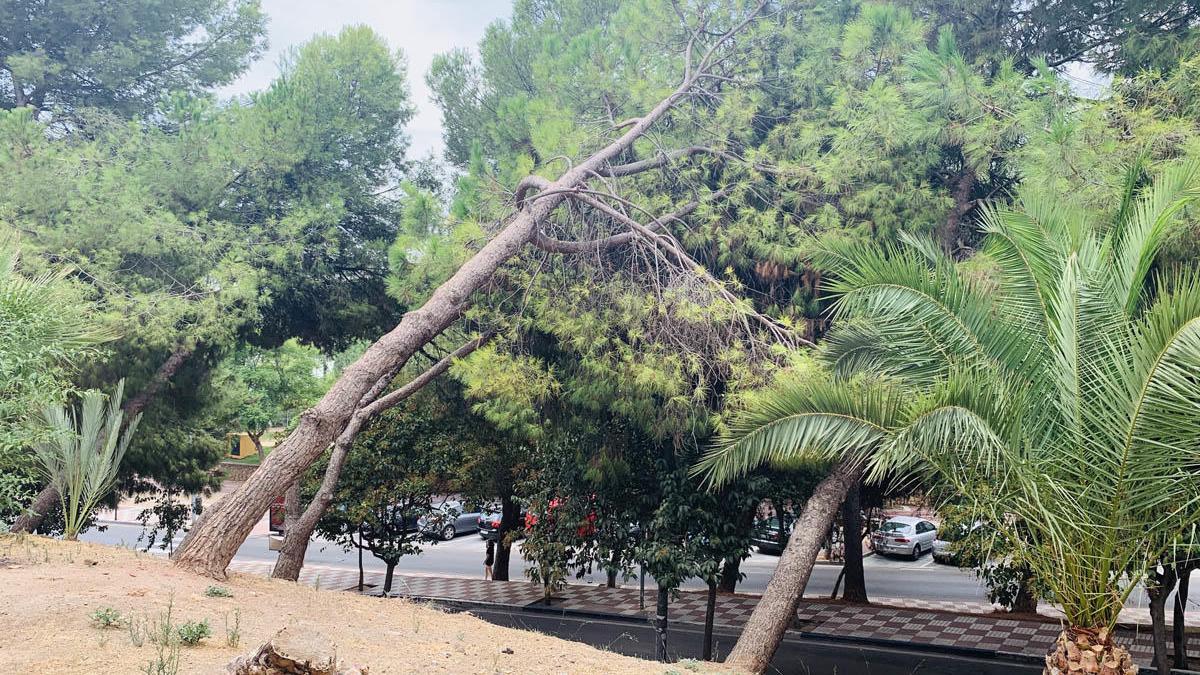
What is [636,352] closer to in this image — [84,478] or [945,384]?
[945,384]

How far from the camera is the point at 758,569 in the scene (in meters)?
24.3

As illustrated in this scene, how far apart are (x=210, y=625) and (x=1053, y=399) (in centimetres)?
601

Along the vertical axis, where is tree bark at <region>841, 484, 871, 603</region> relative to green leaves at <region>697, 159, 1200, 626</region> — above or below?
below

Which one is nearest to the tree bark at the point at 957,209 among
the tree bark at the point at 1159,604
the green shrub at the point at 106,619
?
the tree bark at the point at 1159,604

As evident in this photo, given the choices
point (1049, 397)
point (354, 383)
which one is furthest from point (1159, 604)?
point (354, 383)

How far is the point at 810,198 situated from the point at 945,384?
6.15m

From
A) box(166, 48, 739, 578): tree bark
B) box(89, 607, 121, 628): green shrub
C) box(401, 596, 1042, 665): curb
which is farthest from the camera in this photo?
box(401, 596, 1042, 665): curb

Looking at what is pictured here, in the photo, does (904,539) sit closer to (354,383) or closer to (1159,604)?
(1159,604)

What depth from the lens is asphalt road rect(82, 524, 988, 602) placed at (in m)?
20.5

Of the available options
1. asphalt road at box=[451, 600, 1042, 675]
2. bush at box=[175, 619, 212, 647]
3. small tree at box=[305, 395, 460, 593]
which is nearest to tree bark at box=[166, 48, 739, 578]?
bush at box=[175, 619, 212, 647]

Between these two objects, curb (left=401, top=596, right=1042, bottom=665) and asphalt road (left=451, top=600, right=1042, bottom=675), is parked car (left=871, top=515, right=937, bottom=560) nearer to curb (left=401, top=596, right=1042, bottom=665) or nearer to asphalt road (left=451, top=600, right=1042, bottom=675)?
curb (left=401, top=596, right=1042, bottom=665)

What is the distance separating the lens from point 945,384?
19.6 feet

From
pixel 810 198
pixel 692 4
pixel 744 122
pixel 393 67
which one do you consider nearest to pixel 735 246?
pixel 810 198

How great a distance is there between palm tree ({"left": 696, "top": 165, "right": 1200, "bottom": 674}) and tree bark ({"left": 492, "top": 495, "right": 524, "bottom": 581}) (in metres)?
10.8
